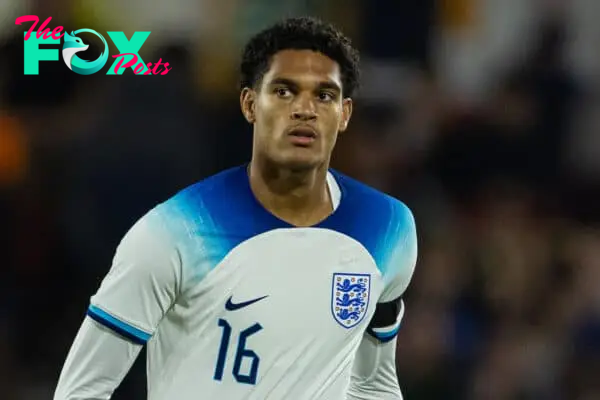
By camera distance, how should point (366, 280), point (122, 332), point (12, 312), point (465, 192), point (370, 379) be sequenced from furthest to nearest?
point (465, 192) → point (12, 312) → point (370, 379) → point (366, 280) → point (122, 332)

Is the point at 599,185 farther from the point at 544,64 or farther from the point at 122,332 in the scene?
the point at 122,332

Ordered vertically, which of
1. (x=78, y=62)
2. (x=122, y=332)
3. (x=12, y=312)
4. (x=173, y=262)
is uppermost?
(x=78, y=62)

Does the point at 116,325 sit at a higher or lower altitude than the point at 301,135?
lower

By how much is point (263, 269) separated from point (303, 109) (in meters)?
0.38

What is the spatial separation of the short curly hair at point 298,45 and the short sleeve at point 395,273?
1.21 feet

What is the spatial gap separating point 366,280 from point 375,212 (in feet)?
0.62

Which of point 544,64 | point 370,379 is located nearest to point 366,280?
point 370,379

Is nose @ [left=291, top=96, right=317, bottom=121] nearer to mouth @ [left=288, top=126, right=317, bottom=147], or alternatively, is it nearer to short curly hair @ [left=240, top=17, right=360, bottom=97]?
mouth @ [left=288, top=126, right=317, bottom=147]

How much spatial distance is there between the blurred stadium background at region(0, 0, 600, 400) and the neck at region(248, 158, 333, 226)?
173 cm

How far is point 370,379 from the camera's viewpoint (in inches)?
125

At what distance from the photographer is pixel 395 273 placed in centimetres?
296

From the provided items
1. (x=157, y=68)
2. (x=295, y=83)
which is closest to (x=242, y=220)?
(x=295, y=83)

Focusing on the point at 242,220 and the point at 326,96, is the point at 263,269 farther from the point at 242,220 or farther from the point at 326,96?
the point at 326,96

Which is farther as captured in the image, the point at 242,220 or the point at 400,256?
the point at 400,256
